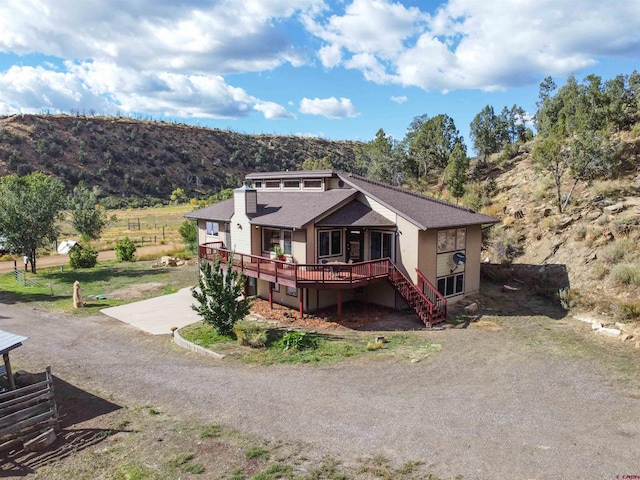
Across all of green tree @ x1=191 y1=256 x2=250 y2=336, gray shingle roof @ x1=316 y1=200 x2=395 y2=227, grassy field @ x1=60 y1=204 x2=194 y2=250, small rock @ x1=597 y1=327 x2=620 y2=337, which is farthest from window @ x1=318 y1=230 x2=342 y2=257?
grassy field @ x1=60 y1=204 x2=194 y2=250

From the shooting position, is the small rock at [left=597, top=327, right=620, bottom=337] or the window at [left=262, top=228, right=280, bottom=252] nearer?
the small rock at [left=597, top=327, right=620, bottom=337]

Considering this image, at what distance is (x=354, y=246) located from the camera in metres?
21.3

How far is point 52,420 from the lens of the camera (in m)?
10.2

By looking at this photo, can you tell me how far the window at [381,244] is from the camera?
20.1 meters

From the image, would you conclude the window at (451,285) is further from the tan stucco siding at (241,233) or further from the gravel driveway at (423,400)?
the tan stucco siding at (241,233)

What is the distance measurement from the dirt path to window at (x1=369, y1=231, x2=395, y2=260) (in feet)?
78.9

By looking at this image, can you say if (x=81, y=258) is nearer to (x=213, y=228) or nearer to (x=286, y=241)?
(x=213, y=228)

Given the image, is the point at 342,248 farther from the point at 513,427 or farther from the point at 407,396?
the point at 513,427

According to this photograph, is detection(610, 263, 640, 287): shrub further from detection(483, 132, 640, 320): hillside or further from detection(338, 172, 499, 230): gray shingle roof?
detection(338, 172, 499, 230): gray shingle roof

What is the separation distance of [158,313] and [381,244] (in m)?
11.5

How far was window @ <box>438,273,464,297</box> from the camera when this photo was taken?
2045 cm

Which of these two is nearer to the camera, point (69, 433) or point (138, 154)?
point (69, 433)

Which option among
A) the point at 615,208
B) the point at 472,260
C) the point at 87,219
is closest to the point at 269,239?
the point at 472,260

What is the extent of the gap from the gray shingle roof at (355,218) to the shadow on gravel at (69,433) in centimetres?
1136
